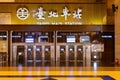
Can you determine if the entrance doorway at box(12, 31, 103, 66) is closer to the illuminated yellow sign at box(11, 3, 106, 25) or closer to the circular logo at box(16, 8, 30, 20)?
the illuminated yellow sign at box(11, 3, 106, 25)

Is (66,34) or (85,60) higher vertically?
(66,34)

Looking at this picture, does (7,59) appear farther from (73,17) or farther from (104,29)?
(104,29)

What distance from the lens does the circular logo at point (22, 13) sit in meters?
21.5

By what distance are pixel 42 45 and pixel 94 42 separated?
358cm

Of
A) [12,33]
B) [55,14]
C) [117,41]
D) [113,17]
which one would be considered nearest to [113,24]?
[113,17]

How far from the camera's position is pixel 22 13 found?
70.6ft

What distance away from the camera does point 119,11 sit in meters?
19.0

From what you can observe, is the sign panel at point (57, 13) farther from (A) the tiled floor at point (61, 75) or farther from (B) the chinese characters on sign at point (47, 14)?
(A) the tiled floor at point (61, 75)

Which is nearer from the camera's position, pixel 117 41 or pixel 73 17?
pixel 117 41

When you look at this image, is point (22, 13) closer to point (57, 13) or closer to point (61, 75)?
point (57, 13)

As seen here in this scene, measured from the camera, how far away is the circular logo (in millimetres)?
21500

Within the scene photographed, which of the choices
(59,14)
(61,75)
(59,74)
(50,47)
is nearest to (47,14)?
(59,14)

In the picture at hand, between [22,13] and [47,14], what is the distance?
1.67 metres

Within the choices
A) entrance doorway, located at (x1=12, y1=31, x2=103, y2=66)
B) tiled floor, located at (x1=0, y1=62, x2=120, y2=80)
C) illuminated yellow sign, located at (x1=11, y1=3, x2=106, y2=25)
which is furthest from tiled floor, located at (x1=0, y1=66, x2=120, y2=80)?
entrance doorway, located at (x1=12, y1=31, x2=103, y2=66)
